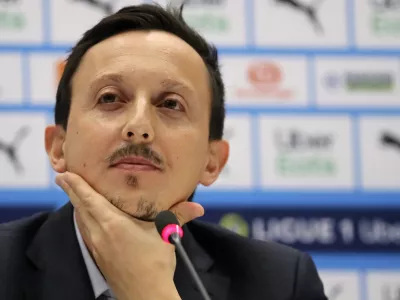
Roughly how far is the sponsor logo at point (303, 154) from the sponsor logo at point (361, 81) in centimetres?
27

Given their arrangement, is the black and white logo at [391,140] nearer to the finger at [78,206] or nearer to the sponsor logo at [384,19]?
the sponsor logo at [384,19]

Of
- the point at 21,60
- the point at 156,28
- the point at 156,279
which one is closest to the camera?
the point at 156,279

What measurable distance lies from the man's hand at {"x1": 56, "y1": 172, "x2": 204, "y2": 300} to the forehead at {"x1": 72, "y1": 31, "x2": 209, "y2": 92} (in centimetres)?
30

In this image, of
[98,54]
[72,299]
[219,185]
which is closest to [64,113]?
[98,54]

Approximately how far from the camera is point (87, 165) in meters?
1.60

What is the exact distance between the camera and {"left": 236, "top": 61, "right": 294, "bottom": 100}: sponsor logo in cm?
325

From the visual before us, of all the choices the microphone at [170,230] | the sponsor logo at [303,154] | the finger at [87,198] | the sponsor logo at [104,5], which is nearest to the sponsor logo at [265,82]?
the sponsor logo at [303,154]

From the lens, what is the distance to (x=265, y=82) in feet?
10.6

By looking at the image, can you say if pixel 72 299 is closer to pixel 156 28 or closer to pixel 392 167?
pixel 156 28

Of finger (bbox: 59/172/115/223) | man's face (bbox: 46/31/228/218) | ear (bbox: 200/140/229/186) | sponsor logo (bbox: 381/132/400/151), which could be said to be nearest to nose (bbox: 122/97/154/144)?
man's face (bbox: 46/31/228/218)

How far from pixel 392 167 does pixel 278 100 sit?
69 centimetres

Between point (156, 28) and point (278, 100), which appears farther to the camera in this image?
point (278, 100)

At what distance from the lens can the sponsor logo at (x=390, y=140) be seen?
334 centimetres

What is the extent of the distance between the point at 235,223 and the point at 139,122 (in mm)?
1764
